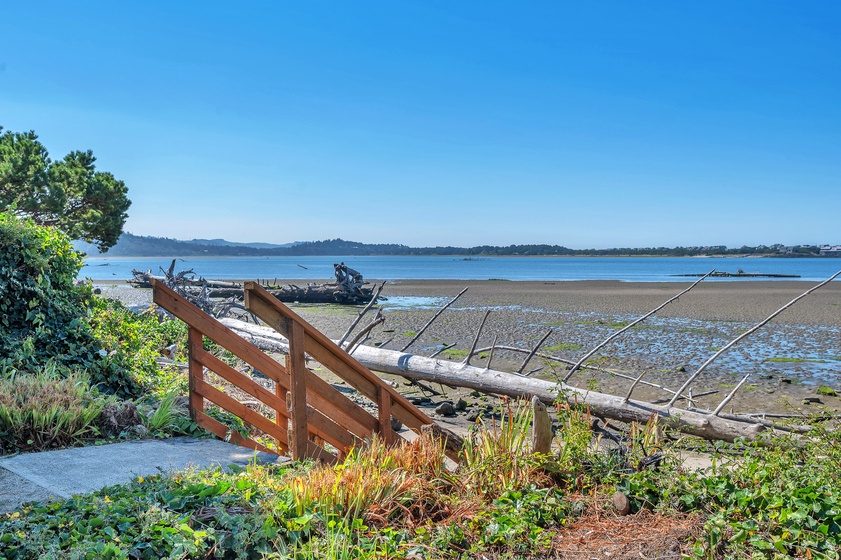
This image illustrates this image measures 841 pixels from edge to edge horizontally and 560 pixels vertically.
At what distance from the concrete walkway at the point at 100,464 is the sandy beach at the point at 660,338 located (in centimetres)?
292

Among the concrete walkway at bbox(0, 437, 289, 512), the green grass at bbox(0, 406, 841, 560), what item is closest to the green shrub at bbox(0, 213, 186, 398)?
the concrete walkway at bbox(0, 437, 289, 512)

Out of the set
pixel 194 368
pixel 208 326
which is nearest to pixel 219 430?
pixel 194 368

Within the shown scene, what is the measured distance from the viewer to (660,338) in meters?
18.4

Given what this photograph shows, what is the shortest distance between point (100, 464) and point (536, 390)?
6.53 metres

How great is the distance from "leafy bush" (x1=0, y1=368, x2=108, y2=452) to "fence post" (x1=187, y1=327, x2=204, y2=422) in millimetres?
813

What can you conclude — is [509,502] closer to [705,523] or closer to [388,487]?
[388,487]

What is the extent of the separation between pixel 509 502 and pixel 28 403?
411 cm

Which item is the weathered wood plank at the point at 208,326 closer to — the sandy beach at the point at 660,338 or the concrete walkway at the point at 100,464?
the concrete walkway at the point at 100,464

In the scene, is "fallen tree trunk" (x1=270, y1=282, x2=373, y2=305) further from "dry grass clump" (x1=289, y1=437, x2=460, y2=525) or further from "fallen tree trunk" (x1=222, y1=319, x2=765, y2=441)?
"dry grass clump" (x1=289, y1=437, x2=460, y2=525)

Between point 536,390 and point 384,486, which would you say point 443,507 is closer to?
point 384,486

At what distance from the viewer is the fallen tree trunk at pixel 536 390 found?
7.88m

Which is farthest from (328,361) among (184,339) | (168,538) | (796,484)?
(184,339)

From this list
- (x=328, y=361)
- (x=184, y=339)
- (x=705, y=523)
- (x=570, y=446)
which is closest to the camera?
(x=705, y=523)

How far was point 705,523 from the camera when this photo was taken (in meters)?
3.84
